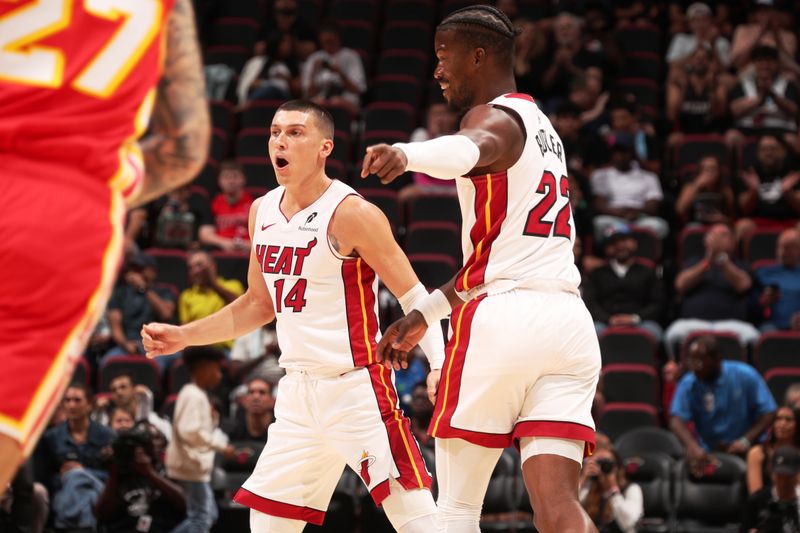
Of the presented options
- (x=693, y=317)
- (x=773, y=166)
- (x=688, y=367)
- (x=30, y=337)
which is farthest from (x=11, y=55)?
(x=773, y=166)

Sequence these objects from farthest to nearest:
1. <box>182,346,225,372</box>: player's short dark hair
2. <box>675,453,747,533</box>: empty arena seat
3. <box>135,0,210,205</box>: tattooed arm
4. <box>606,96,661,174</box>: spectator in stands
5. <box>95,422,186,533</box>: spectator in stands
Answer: <box>606,96,661,174</box>: spectator in stands → <box>182,346,225,372</box>: player's short dark hair → <box>675,453,747,533</box>: empty arena seat → <box>95,422,186,533</box>: spectator in stands → <box>135,0,210,205</box>: tattooed arm

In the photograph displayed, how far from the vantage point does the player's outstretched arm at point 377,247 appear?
5570 millimetres

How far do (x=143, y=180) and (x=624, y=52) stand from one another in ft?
41.4

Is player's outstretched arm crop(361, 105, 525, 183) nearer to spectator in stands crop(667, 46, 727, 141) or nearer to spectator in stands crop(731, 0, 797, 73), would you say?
spectator in stands crop(667, 46, 727, 141)

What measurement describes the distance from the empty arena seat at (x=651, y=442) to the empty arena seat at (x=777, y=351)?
4.48 ft

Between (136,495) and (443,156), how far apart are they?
5693 millimetres

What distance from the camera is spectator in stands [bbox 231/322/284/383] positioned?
36.0 ft

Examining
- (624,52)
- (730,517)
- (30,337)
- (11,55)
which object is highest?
(624,52)

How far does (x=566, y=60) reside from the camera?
48.5 ft

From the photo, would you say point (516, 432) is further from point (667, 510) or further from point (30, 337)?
point (667, 510)

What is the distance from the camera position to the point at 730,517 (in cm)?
971

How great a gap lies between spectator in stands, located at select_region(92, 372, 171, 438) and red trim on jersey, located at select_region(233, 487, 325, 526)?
4523 millimetres

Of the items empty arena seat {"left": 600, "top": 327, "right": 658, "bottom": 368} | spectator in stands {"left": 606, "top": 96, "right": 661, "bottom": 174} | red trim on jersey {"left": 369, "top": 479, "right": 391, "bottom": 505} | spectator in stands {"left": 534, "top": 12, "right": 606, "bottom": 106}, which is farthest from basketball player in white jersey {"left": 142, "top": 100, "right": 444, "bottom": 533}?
spectator in stands {"left": 534, "top": 12, "right": 606, "bottom": 106}

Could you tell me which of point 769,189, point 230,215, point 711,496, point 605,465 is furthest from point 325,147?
point 769,189
